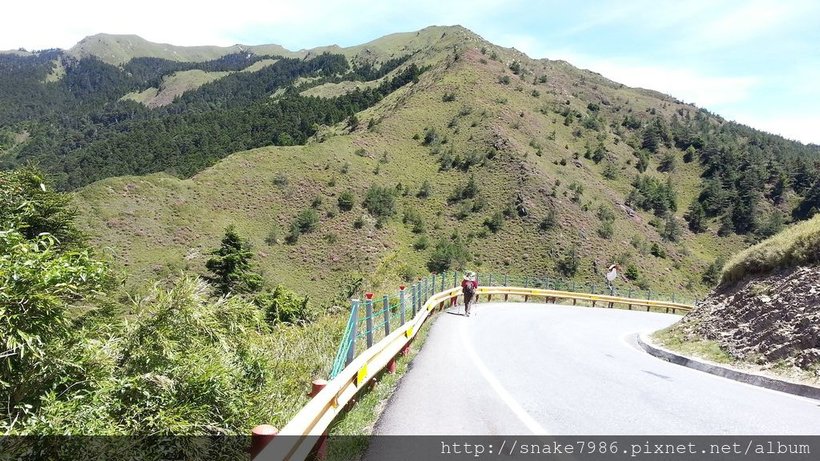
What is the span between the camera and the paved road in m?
5.52

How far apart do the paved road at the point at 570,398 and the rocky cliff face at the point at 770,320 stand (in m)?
1.36

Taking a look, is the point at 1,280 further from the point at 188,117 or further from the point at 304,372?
the point at 188,117

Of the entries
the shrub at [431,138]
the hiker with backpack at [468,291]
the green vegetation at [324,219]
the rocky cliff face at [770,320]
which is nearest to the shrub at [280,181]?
the green vegetation at [324,219]

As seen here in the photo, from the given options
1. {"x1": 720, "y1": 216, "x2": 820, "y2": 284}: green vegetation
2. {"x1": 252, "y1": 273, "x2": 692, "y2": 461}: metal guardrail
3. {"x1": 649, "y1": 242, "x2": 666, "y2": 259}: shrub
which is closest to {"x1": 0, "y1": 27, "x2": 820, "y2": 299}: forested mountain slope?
{"x1": 649, "y1": 242, "x2": 666, "y2": 259}: shrub

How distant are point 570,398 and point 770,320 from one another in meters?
6.58

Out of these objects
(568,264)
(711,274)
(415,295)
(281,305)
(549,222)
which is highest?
(549,222)

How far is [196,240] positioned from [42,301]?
5458 centimetres

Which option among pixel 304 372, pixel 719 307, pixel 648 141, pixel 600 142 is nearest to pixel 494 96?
pixel 600 142

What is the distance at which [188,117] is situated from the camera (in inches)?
6132

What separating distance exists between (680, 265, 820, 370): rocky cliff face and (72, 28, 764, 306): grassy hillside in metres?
32.9

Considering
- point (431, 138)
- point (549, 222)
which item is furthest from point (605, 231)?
point (431, 138)

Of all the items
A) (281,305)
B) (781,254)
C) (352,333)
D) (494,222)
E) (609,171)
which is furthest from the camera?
(609,171)

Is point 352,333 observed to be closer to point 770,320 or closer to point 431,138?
point 770,320

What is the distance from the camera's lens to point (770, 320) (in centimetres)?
1053
